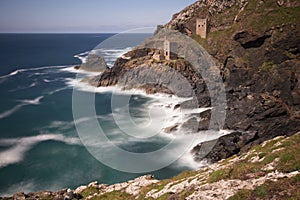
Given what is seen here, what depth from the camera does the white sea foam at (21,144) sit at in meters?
41.5

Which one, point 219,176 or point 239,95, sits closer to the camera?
point 219,176

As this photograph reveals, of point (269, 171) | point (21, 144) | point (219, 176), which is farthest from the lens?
point (21, 144)

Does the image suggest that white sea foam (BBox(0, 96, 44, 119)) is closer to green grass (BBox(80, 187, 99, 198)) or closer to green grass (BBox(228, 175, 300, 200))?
green grass (BBox(80, 187, 99, 198))

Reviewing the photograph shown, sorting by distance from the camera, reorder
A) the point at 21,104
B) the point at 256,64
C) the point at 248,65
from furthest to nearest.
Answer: the point at 21,104 < the point at 248,65 < the point at 256,64

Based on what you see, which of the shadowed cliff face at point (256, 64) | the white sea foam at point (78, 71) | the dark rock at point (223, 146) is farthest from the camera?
the white sea foam at point (78, 71)

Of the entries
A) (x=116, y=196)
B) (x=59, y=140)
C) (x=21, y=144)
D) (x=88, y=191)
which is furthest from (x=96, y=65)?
(x=116, y=196)

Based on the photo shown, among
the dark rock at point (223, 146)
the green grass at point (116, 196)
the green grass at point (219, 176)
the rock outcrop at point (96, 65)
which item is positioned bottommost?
the dark rock at point (223, 146)

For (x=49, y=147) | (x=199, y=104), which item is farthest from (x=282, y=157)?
(x=199, y=104)

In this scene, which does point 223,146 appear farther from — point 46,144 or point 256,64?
point 256,64

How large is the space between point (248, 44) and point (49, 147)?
2179 inches

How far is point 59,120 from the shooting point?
58500 mm

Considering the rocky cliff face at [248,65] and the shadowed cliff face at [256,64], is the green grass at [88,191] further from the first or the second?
the shadowed cliff face at [256,64]

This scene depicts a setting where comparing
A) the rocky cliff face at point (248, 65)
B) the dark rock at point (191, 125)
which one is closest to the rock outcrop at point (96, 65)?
the rocky cliff face at point (248, 65)

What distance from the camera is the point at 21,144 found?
4672cm
